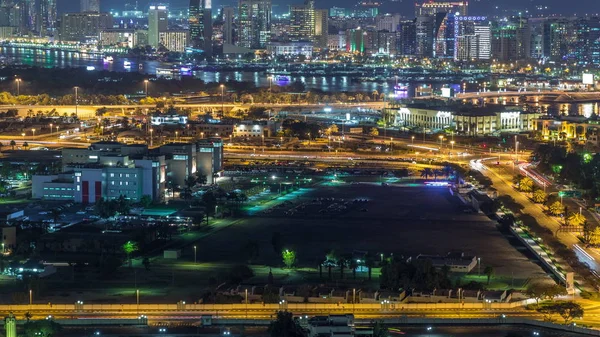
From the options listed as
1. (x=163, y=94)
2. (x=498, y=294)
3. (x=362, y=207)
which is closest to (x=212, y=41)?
(x=163, y=94)

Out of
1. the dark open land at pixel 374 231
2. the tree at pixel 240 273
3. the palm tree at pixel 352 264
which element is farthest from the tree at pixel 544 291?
the tree at pixel 240 273

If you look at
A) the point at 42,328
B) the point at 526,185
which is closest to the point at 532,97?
the point at 526,185

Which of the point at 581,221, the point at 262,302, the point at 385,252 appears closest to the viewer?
the point at 262,302

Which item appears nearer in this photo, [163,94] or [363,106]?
[363,106]

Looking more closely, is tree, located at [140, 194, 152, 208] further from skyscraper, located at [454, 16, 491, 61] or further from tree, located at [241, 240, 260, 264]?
skyscraper, located at [454, 16, 491, 61]

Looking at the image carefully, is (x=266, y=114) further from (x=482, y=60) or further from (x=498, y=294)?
(x=482, y=60)

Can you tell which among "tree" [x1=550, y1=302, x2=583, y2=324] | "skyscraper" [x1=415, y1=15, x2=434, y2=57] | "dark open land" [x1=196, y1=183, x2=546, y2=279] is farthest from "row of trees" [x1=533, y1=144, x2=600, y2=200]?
"skyscraper" [x1=415, y1=15, x2=434, y2=57]

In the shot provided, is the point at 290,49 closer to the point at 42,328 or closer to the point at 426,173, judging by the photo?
the point at 426,173

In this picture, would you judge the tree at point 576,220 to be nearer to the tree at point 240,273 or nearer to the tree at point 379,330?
the tree at point 240,273
